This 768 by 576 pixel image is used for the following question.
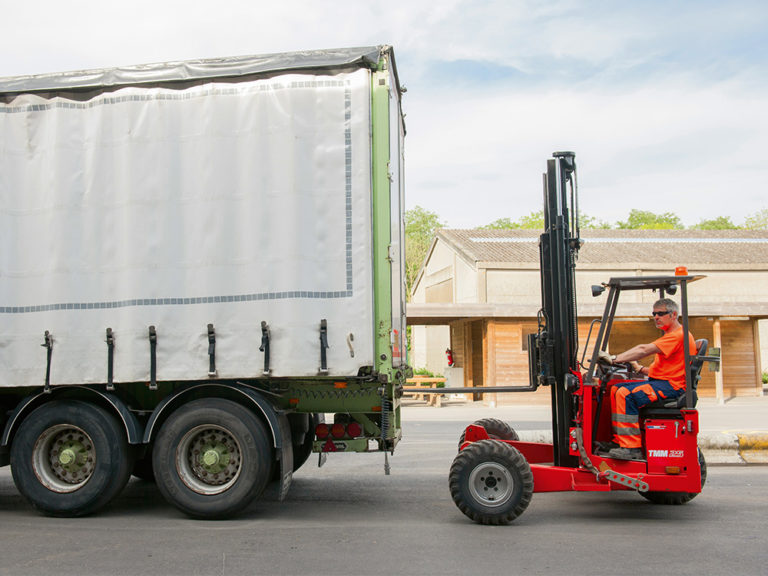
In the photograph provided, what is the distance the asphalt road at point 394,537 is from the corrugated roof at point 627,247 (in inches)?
905

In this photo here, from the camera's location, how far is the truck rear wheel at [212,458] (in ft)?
22.1

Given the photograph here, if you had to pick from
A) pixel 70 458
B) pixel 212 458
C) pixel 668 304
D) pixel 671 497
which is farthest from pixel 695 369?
pixel 70 458

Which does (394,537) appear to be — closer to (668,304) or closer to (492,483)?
(492,483)

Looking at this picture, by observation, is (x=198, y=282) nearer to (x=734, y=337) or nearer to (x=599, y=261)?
(x=734, y=337)

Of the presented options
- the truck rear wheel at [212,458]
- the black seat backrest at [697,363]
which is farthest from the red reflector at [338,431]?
the black seat backrest at [697,363]

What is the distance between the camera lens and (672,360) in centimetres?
664

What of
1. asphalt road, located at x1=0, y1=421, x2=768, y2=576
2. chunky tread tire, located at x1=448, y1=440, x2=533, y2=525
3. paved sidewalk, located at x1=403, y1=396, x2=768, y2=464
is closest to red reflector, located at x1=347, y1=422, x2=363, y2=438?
asphalt road, located at x1=0, y1=421, x2=768, y2=576

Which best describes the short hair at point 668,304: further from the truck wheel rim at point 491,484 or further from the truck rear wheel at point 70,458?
the truck rear wheel at point 70,458

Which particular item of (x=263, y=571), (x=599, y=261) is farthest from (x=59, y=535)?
(x=599, y=261)

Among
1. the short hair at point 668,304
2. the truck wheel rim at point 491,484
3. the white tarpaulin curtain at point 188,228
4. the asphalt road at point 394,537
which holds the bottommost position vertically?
the asphalt road at point 394,537

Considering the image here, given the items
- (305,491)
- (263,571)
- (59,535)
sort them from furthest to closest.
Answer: (305,491) < (59,535) < (263,571)

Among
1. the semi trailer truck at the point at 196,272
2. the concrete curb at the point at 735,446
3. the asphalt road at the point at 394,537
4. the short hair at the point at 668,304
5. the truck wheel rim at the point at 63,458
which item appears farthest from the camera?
the concrete curb at the point at 735,446

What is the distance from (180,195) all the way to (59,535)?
10.3ft

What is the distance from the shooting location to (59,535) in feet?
20.8
